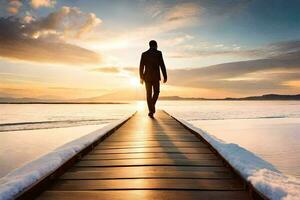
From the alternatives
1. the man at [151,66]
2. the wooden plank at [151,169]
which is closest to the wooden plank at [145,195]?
the wooden plank at [151,169]

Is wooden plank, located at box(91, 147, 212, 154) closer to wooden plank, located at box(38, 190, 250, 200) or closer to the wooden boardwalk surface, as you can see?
the wooden boardwalk surface

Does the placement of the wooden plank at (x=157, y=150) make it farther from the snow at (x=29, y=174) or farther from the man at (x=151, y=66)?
the man at (x=151, y=66)

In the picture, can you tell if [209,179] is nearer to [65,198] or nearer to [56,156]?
[65,198]

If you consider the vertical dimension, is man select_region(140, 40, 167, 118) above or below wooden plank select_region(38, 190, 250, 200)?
above

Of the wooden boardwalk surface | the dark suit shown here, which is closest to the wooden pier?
the wooden boardwalk surface

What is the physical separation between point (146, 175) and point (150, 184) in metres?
0.30

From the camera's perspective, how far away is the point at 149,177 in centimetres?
273

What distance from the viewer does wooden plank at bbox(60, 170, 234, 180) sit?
2.75 meters

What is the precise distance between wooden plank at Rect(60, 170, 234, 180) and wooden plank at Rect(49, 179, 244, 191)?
102 millimetres

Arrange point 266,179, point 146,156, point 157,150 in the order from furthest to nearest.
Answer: point 157,150, point 146,156, point 266,179

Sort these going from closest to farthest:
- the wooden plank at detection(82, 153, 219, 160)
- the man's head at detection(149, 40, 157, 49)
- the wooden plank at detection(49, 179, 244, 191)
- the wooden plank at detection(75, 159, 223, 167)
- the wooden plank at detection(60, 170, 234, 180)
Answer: the wooden plank at detection(49, 179, 244, 191) → the wooden plank at detection(60, 170, 234, 180) → the wooden plank at detection(75, 159, 223, 167) → the wooden plank at detection(82, 153, 219, 160) → the man's head at detection(149, 40, 157, 49)

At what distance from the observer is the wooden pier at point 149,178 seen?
2250mm

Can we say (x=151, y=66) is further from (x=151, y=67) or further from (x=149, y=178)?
(x=149, y=178)

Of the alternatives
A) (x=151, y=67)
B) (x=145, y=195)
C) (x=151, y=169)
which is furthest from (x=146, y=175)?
(x=151, y=67)
